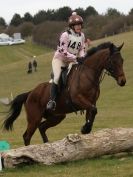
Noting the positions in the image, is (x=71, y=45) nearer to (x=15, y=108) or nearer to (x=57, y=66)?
(x=57, y=66)

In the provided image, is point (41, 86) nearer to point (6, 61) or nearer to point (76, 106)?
point (76, 106)

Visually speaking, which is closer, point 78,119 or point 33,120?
point 33,120

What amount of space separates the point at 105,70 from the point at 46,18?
562ft

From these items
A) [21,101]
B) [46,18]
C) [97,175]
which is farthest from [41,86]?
[46,18]

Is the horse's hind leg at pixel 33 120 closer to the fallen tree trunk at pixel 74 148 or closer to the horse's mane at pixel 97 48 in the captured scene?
the horse's mane at pixel 97 48

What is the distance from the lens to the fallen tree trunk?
9.76m

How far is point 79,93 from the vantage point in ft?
37.8

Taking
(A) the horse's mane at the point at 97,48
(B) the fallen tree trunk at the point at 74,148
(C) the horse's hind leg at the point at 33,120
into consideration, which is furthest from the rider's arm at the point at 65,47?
(B) the fallen tree trunk at the point at 74,148

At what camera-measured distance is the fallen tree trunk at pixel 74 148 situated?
976 centimetres

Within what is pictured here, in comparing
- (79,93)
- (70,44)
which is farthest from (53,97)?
(70,44)

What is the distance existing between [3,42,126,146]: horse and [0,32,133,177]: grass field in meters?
1.52

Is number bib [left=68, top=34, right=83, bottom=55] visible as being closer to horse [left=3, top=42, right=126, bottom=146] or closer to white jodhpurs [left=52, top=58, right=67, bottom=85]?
horse [left=3, top=42, right=126, bottom=146]

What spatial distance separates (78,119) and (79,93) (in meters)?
13.8

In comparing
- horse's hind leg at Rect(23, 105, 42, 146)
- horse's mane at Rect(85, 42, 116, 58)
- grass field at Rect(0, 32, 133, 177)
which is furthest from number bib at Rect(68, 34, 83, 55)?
grass field at Rect(0, 32, 133, 177)
